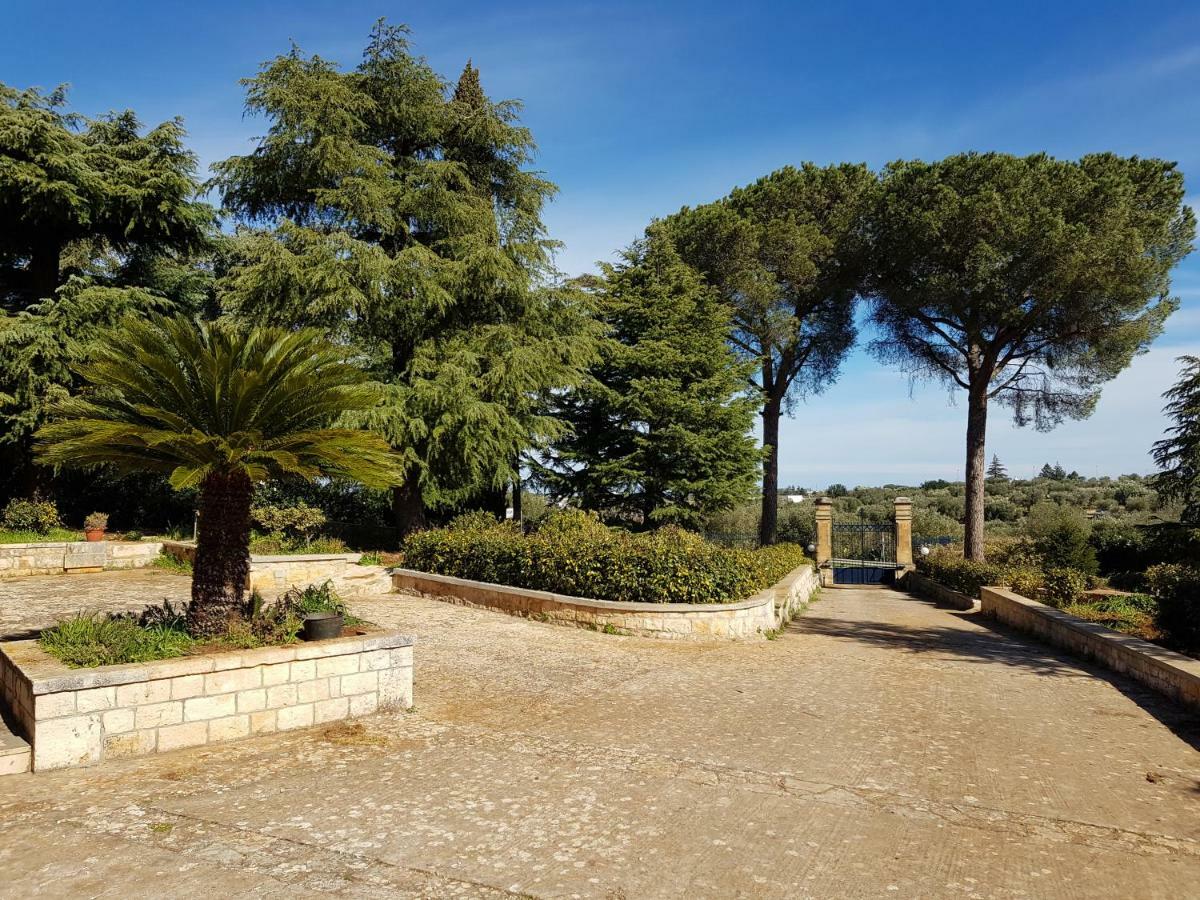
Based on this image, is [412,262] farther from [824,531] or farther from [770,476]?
[824,531]

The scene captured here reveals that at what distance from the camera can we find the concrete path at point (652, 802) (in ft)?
10.5

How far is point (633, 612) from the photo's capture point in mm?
9641

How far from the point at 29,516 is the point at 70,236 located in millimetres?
6679

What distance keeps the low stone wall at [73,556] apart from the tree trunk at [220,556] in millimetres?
10236

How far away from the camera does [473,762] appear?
4.69m

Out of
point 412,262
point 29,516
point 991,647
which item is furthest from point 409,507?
point 991,647

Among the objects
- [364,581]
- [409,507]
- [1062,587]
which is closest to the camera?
[1062,587]

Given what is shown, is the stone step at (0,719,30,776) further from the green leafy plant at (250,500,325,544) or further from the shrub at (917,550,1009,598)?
the shrub at (917,550,1009,598)

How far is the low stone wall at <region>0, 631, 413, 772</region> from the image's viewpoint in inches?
173

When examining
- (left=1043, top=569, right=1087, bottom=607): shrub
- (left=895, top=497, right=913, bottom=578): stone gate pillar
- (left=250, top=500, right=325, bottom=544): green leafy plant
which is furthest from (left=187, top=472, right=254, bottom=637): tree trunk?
(left=895, top=497, right=913, bottom=578): stone gate pillar

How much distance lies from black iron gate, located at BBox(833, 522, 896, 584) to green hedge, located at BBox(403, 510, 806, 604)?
14701 millimetres

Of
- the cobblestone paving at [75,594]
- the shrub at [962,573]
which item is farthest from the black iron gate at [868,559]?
the cobblestone paving at [75,594]

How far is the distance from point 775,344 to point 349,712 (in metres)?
20.4

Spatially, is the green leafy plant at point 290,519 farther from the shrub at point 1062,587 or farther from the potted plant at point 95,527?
the shrub at point 1062,587
